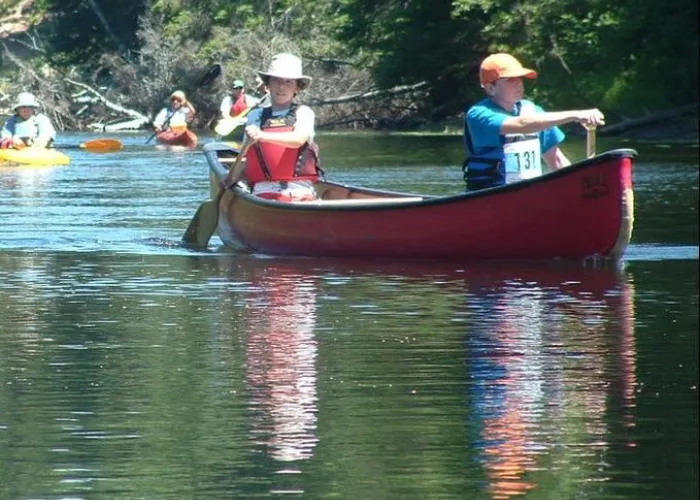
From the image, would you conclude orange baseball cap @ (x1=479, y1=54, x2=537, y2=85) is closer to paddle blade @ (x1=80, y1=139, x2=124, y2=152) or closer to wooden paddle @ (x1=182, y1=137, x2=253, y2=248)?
wooden paddle @ (x1=182, y1=137, x2=253, y2=248)

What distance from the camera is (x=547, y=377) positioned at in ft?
25.3

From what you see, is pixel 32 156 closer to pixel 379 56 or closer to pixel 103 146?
pixel 103 146

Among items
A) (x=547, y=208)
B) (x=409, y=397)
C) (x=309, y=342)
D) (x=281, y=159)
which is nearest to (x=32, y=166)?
(x=281, y=159)

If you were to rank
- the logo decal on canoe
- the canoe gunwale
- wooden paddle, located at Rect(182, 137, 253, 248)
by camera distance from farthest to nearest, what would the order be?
1. wooden paddle, located at Rect(182, 137, 253, 248)
2. the logo decal on canoe
3. the canoe gunwale

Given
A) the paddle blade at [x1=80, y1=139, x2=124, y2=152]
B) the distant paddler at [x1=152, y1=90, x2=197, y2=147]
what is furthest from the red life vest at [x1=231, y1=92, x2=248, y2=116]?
the paddle blade at [x1=80, y1=139, x2=124, y2=152]

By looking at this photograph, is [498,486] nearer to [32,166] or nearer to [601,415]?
[601,415]

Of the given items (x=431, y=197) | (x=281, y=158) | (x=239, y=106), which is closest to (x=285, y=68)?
(x=281, y=158)

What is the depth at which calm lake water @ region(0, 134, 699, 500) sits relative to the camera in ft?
19.6

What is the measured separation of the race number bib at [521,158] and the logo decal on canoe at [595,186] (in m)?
0.49

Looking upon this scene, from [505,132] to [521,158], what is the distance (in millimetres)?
456

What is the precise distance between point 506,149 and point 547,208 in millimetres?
507

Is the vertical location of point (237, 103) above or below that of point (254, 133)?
below

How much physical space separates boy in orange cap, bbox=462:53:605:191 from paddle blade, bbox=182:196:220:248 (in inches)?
92.2

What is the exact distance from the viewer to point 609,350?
851 cm
